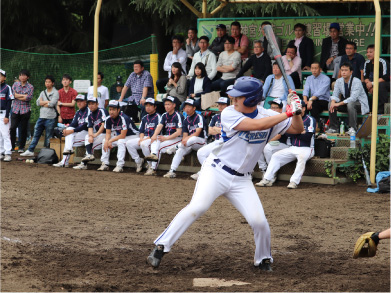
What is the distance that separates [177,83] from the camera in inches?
561

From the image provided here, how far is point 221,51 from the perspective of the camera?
14.8 metres


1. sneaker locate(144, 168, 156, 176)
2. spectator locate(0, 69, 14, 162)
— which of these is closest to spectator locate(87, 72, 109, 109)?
spectator locate(0, 69, 14, 162)

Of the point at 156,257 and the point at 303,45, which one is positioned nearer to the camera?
the point at 156,257

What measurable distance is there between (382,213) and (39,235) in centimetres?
482

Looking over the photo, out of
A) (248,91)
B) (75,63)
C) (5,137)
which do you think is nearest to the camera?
(248,91)

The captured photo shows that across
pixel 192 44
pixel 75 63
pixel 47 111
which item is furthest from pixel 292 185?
pixel 75 63

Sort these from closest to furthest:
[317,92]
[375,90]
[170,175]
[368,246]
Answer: [368,246], [375,90], [170,175], [317,92]

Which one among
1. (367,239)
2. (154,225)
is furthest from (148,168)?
(367,239)

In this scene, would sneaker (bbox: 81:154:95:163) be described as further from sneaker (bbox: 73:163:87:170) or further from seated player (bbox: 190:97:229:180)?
seated player (bbox: 190:97:229:180)

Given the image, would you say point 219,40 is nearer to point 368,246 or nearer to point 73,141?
point 73,141

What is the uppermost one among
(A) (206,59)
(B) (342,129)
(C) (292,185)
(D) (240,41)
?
(D) (240,41)

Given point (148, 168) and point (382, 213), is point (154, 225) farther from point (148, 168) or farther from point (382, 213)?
point (148, 168)

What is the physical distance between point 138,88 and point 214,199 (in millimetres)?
9033

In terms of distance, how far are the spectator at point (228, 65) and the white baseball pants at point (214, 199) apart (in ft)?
25.8
